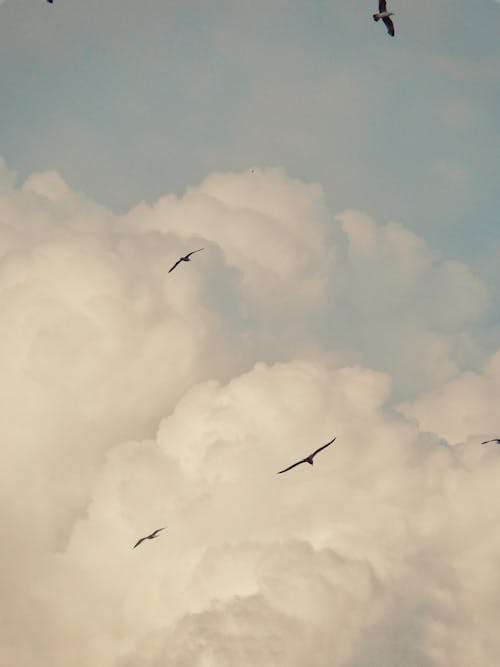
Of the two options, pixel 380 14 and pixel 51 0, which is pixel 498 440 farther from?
pixel 51 0

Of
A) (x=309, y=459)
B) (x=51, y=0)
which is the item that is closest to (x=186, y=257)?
(x=309, y=459)

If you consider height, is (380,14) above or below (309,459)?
above

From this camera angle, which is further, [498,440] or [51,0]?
[498,440]

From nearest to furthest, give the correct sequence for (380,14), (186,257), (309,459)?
1. (380,14)
2. (309,459)
3. (186,257)

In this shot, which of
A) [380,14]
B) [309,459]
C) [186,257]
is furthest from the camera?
[186,257]

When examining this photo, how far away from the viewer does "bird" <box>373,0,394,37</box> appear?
99.8 metres

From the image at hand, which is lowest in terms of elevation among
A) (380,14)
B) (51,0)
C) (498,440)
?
(498,440)

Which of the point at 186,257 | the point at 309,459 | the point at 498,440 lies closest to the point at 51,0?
the point at 186,257

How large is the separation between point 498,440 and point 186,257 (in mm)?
64753

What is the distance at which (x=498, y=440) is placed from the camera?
440ft

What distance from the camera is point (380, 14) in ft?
331

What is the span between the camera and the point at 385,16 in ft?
332

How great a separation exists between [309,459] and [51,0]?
79398 mm

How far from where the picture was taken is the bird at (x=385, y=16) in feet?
327
